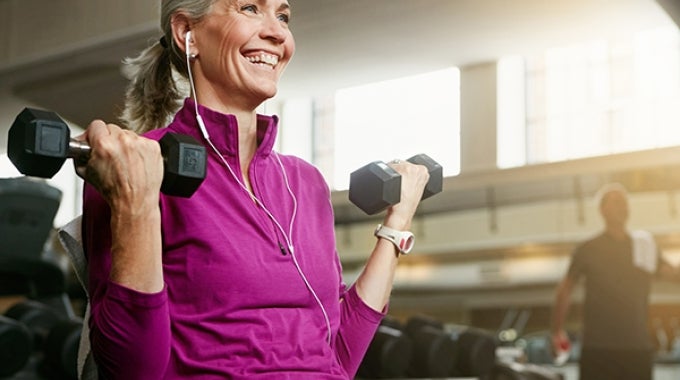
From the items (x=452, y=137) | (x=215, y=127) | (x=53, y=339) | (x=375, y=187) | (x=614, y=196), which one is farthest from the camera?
(x=452, y=137)

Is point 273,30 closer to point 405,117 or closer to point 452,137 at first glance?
point 452,137

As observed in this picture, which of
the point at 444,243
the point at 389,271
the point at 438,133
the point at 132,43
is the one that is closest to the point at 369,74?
the point at 438,133

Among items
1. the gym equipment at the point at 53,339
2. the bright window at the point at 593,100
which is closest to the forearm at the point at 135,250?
the gym equipment at the point at 53,339

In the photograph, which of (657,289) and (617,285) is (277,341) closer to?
(617,285)

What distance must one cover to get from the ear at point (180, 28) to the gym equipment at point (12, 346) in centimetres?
287

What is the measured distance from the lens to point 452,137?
297 inches

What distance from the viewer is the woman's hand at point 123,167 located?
99cm

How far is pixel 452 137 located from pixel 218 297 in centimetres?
657

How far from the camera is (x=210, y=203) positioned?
3.79ft

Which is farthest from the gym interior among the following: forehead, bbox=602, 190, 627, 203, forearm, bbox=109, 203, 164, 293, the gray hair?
forearm, bbox=109, 203, 164, 293

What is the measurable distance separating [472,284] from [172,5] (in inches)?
348

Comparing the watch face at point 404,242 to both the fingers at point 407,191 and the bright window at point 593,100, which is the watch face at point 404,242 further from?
the bright window at point 593,100

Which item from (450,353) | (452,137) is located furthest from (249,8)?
(452,137)

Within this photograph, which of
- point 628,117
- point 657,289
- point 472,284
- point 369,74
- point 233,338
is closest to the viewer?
point 233,338
